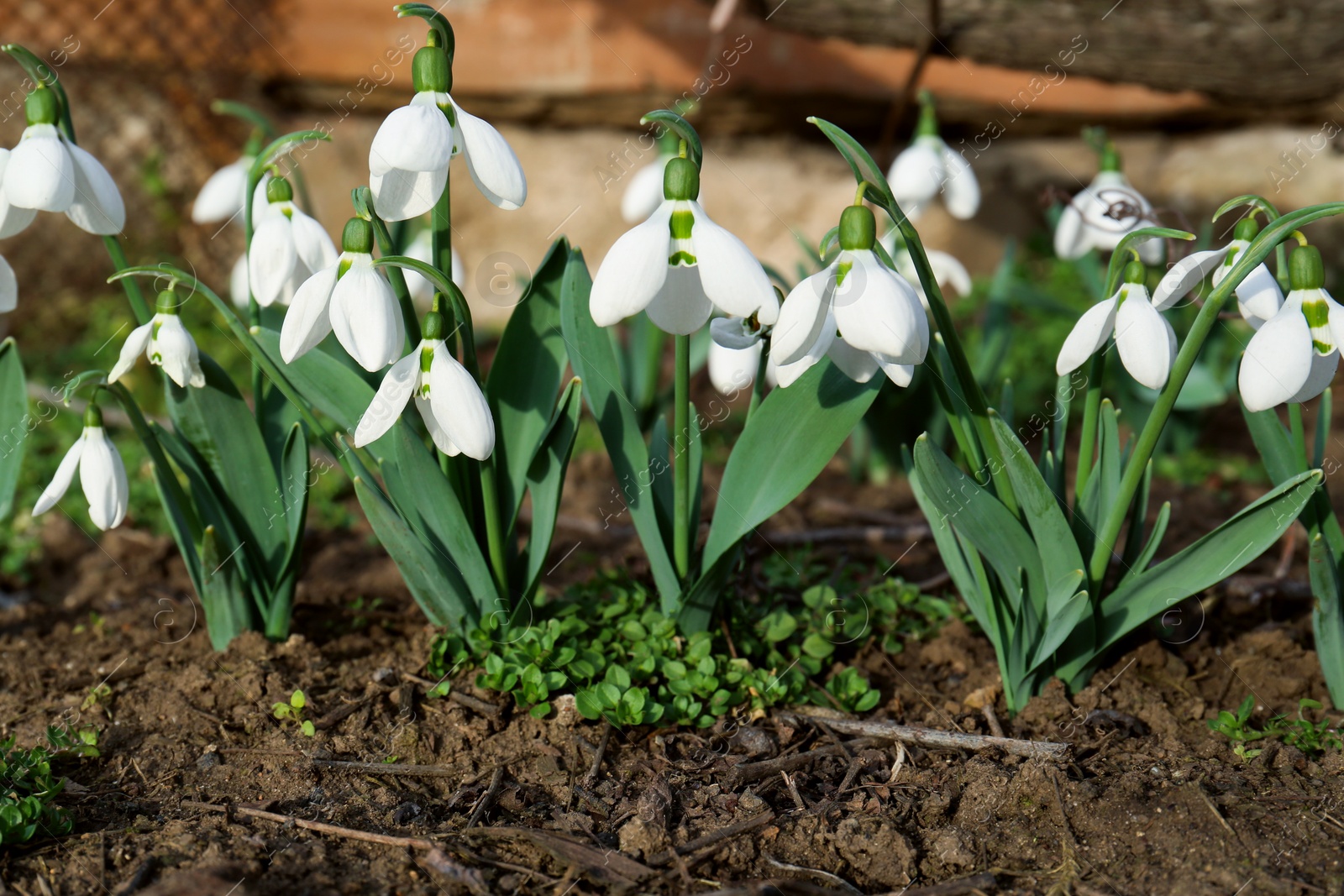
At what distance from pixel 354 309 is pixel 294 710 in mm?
728

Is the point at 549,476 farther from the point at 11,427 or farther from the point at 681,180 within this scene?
the point at 11,427

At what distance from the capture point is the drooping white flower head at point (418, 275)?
2.05 m

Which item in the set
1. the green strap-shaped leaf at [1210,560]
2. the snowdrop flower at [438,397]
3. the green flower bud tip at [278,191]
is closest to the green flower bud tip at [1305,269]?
the green strap-shaped leaf at [1210,560]

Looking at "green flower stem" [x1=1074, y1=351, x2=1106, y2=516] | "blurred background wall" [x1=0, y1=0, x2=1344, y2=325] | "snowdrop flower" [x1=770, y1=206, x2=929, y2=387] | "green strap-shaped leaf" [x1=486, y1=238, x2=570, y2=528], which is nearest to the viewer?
"snowdrop flower" [x1=770, y1=206, x2=929, y2=387]

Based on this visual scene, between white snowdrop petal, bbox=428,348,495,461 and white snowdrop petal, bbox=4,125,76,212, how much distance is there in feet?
1.88

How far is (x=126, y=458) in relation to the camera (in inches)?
119

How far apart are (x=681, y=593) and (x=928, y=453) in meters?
0.51

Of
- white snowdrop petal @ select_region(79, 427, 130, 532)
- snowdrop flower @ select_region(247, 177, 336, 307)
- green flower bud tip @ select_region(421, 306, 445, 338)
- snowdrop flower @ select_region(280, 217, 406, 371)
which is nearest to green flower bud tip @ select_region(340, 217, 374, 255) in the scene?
snowdrop flower @ select_region(280, 217, 406, 371)

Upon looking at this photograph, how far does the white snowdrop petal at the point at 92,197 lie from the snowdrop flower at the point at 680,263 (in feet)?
2.48

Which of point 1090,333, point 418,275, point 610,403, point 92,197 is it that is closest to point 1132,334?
point 1090,333

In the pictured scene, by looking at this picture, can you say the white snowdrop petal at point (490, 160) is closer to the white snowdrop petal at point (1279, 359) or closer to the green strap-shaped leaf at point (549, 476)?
the green strap-shaped leaf at point (549, 476)

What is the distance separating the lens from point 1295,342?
1.24 meters

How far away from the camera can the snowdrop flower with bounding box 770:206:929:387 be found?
3.89 ft

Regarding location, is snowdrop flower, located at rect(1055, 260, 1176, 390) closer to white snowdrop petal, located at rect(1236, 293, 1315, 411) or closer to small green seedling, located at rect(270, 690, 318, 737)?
white snowdrop petal, located at rect(1236, 293, 1315, 411)
